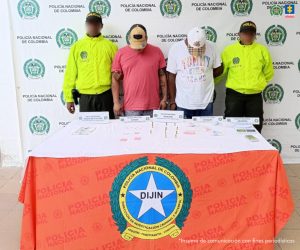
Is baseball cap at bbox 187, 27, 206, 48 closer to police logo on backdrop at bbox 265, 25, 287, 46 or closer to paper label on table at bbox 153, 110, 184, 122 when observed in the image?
paper label on table at bbox 153, 110, 184, 122

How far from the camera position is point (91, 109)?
3273mm

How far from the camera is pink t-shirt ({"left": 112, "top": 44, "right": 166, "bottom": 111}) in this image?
308cm

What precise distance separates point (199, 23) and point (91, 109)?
131cm

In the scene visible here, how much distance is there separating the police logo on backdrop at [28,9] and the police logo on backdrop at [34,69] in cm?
41

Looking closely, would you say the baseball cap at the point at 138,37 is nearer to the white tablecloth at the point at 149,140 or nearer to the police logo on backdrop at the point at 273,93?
the white tablecloth at the point at 149,140

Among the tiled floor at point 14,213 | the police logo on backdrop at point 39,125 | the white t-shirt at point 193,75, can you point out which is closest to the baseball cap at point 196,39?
the white t-shirt at point 193,75

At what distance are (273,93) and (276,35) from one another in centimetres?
56

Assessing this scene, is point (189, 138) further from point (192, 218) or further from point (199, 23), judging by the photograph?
point (199, 23)

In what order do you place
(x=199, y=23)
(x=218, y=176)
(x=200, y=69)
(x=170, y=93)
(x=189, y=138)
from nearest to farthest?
(x=218, y=176), (x=189, y=138), (x=200, y=69), (x=170, y=93), (x=199, y=23)

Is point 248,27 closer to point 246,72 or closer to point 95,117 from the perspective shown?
point 246,72

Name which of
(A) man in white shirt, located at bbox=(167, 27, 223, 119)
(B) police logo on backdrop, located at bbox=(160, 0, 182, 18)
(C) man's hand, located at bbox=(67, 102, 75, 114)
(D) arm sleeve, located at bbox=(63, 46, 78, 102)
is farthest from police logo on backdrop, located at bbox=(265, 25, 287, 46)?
(C) man's hand, located at bbox=(67, 102, 75, 114)

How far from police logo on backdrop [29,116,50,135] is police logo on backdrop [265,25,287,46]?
231 cm

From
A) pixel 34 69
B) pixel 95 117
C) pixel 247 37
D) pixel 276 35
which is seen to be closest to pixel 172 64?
pixel 247 37

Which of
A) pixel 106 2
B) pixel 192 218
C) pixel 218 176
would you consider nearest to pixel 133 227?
pixel 192 218
